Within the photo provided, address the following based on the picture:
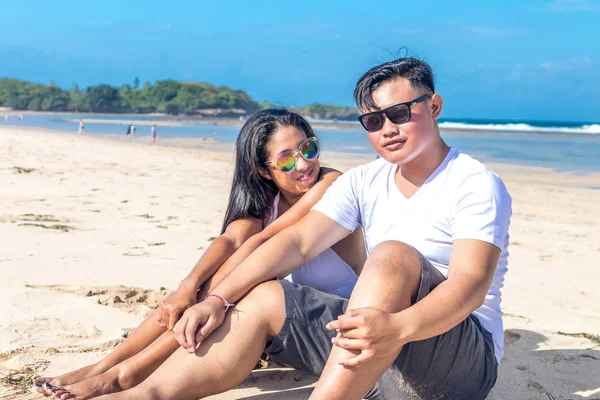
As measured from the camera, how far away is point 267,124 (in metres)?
2.92

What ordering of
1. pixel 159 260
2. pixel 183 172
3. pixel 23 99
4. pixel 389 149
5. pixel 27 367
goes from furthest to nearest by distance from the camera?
pixel 23 99
pixel 183 172
pixel 159 260
pixel 27 367
pixel 389 149

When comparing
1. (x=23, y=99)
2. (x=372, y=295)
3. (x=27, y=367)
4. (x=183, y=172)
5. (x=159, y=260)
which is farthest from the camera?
(x=23, y=99)

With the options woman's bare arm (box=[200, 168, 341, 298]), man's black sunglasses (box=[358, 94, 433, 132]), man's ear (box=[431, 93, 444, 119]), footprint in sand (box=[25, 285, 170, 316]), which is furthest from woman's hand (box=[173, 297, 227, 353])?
footprint in sand (box=[25, 285, 170, 316])

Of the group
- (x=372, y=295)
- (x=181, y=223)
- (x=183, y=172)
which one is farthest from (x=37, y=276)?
(x=183, y=172)

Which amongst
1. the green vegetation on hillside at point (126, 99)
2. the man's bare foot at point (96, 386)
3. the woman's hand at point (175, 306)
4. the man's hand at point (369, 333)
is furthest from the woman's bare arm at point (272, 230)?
the green vegetation on hillside at point (126, 99)

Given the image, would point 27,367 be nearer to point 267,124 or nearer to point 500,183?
point 267,124

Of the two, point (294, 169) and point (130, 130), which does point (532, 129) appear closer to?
point (130, 130)

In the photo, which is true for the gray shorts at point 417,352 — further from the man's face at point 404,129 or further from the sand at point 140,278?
the man's face at point 404,129

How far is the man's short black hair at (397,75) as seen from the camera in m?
2.26

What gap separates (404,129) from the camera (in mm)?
2254

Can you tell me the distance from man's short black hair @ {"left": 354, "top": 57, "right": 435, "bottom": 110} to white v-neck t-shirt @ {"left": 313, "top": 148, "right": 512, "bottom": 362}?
265 mm

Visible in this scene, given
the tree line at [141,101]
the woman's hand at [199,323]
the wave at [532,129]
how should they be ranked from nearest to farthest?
the woman's hand at [199,323]
the wave at [532,129]
the tree line at [141,101]

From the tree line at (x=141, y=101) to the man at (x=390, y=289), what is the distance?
84288 millimetres

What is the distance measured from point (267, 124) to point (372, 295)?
49.9 inches
